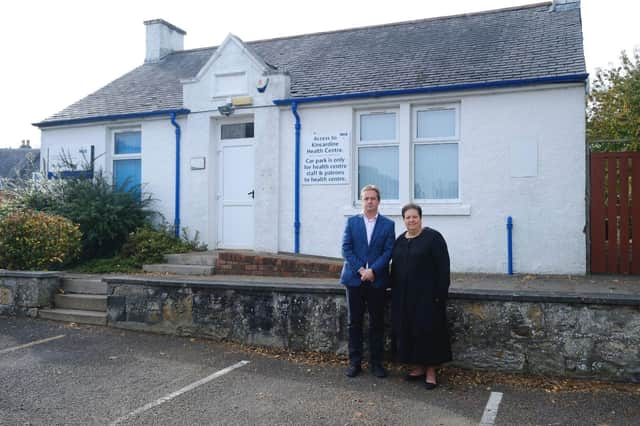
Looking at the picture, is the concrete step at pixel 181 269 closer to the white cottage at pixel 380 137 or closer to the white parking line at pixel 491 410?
the white cottage at pixel 380 137

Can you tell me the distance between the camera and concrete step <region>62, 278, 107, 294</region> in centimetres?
898

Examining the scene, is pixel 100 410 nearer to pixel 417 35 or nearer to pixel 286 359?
pixel 286 359

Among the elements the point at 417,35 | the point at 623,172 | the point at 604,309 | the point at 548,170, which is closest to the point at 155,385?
the point at 604,309

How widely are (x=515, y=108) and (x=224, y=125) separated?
5.90 meters

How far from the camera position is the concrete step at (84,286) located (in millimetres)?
8977

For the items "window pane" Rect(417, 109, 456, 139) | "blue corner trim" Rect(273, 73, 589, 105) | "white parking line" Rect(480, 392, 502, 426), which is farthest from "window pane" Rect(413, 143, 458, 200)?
"white parking line" Rect(480, 392, 502, 426)

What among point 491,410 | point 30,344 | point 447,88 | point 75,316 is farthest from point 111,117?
point 491,410

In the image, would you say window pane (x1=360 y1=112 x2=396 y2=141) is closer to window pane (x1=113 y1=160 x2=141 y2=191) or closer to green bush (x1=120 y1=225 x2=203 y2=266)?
green bush (x1=120 y1=225 x2=203 y2=266)

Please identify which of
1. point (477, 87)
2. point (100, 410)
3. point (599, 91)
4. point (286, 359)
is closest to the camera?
point (100, 410)

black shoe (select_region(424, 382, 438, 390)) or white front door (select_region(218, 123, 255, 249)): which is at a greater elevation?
white front door (select_region(218, 123, 255, 249))

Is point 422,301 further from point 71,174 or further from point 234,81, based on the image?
point 71,174

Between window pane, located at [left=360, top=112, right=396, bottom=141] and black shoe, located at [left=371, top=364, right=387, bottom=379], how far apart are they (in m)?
5.86

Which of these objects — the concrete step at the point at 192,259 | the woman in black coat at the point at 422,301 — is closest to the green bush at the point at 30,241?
the concrete step at the point at 192,259

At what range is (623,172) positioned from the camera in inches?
366
